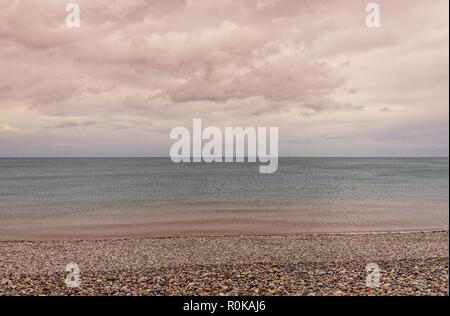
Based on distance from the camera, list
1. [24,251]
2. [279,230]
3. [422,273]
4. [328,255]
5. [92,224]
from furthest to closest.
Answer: [92,224], [279,230], [24,251], [328,255], [422,273]

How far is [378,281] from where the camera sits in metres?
12.0

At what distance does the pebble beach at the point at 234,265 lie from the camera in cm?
1148

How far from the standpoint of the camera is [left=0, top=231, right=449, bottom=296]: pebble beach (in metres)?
11.5

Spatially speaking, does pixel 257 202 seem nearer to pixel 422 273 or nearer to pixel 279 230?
pixel 279 230

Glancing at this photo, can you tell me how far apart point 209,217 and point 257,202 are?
12762 millimetres

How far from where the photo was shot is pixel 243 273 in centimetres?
1310

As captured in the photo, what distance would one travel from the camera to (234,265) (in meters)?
14.7

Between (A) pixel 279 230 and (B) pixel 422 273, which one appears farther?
(A) pixel 279 230
